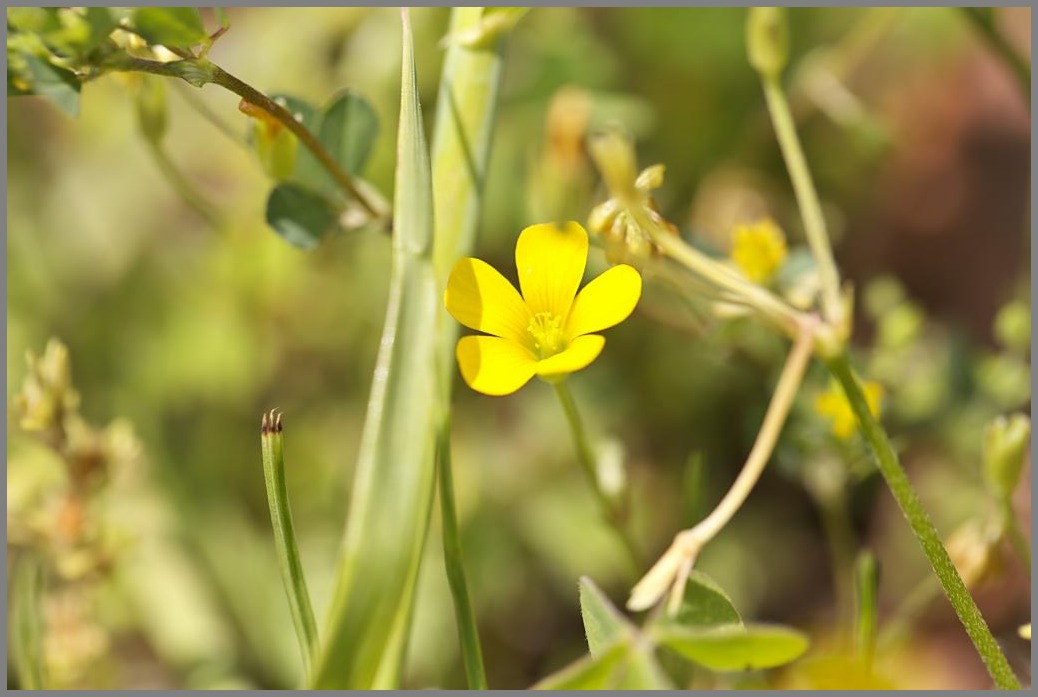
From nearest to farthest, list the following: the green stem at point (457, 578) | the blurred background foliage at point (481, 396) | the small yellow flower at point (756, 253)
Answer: the green stem at point (457, 578)
the small yellow flower at point (756, 253)
the blurred background foliage at point (481, 396)

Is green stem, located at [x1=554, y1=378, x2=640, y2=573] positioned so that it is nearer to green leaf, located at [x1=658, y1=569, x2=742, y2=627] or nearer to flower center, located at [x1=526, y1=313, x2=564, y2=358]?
flower center, located at [x1=526, y1=313, x2=564, y2=358]

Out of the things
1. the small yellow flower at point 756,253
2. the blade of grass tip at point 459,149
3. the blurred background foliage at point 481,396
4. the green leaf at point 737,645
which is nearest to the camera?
the green leaf at point 737,645

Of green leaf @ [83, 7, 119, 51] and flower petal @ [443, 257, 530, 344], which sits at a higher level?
green leaf @ [83, 7, 119, 51]

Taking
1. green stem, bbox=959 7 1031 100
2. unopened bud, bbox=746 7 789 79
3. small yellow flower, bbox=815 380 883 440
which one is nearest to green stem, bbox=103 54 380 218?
unopened bud, bbox=746 7 789 79

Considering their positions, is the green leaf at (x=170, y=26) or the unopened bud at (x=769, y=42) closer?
the green leaf at (x=170, y=26)

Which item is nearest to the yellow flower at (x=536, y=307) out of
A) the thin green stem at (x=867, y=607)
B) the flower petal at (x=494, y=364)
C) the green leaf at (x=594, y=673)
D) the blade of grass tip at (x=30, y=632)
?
the flower petal at (x=494, y=364)

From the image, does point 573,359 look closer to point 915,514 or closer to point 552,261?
point 552,261

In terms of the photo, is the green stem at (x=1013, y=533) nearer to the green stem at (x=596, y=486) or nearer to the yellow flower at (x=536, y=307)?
the green stem at (x=596, y=486)

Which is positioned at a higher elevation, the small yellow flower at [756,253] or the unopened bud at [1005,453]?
the small yellow flower at [756,253]
